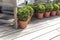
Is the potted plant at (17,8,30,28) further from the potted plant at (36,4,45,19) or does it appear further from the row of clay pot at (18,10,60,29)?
the potted plant at (36,4,45,19)

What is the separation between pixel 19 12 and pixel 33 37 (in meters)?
0.90

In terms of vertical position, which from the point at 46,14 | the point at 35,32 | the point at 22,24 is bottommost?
the point at 35,32

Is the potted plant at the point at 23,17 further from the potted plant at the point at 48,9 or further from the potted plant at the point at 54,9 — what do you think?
the potted plant at the point at 54,9

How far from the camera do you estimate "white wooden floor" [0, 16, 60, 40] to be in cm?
371

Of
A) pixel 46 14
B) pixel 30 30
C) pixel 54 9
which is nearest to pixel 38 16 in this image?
pixel 46 14

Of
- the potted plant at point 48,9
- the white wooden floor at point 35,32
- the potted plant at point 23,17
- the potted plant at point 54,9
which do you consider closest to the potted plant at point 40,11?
the potted plant at point 48,9

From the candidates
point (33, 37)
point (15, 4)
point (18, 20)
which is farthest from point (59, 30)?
point (15, 4)

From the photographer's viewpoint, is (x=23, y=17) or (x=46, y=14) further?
(x=46, y=14)

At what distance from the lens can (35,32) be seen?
405cm

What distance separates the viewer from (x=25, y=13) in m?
4.13

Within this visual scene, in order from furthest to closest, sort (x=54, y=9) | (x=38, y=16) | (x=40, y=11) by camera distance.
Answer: (x=54, y=9)
(x=38, y=16)
(x=40, y=11)

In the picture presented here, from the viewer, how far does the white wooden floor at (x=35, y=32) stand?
371 cm

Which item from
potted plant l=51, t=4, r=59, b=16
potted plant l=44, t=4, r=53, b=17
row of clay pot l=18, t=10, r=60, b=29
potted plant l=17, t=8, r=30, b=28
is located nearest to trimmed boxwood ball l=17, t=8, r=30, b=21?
potted plant l=17, t=8, r=30, b=28

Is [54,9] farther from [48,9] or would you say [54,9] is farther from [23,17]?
[23,17]
